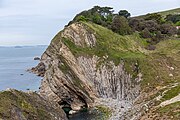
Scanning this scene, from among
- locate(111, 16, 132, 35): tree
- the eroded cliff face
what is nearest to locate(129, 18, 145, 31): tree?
locate(111, 16, 132, 35): tree

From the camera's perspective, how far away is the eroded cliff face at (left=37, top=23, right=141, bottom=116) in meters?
77.6

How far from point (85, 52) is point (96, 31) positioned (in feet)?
33.3

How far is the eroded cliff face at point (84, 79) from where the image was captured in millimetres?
77625

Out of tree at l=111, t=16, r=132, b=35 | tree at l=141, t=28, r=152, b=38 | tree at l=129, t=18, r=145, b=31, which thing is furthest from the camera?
tree at l=129, t=18, r=145, b=31

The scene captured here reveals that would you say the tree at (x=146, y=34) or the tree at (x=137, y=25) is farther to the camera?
the tree at (x=137, y=25)

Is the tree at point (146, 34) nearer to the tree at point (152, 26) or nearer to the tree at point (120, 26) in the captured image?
the tree at point (152, 26)

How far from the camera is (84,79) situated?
81312 millimetres

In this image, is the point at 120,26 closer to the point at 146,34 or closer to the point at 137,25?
the point at 146,34

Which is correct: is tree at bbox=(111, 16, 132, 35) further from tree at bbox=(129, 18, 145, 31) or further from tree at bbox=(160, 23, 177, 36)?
tree at bbox=(160, 23, 177, 36)

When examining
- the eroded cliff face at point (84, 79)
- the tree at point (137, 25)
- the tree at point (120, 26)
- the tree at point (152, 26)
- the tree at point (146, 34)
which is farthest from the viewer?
the tree at point (137, 25)

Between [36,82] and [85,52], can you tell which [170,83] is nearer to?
[85,52]

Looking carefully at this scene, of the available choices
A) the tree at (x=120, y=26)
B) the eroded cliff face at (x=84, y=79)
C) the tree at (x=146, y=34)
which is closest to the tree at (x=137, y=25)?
the tree at (x=146, y=34)

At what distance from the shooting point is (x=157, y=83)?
78.8 m

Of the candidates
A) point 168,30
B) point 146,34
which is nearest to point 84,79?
point 146,34
